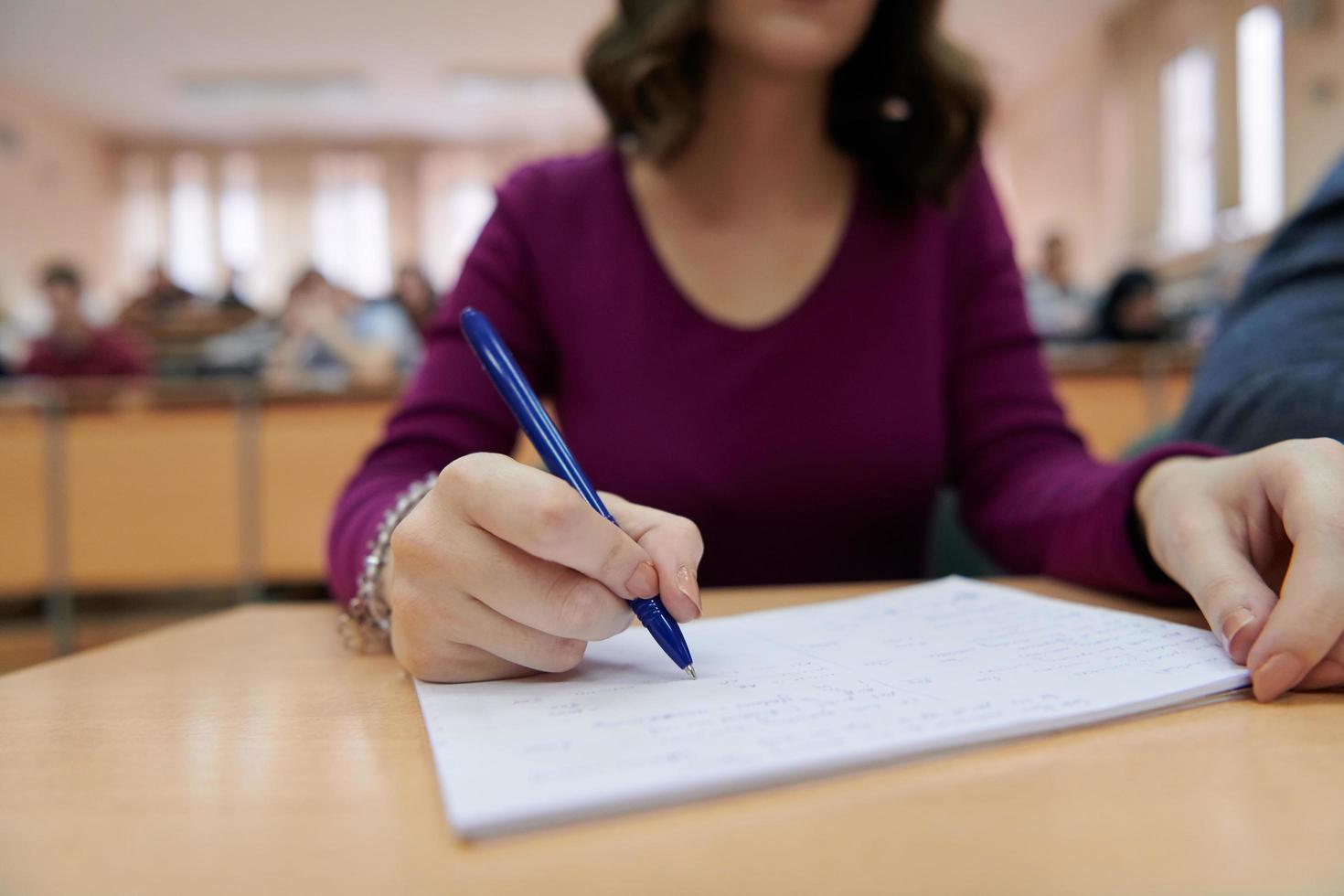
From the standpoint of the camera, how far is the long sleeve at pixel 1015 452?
52 cm

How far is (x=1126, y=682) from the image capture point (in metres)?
0.33

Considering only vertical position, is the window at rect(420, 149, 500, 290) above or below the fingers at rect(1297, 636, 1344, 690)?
below

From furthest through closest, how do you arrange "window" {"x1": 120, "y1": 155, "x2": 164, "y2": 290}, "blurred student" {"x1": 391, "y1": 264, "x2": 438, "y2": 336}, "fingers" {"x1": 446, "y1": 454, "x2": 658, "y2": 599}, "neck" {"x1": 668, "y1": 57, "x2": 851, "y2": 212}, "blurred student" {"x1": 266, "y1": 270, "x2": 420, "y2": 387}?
"window" {"x1": 120, "y1": 155, "x2": 164, "y2": 290} → "blurred student" {"x1": 391, "y1": 264, "x2": 438, "y2": 336} → "blurred student" {"x1": 266, "y1": 270, "x2": 420, "y2": 387} → "neck" {"x1": 668, "y1": 57, "x2": 851, "y2": 212} → "fingers" {"x1": 446, "y1": 454, "x2": 658, "y2": 599}

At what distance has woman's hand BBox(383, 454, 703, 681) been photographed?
1.07 ft

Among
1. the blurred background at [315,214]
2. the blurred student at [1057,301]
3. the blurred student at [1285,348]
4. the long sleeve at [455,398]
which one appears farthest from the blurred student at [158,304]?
the blurred student at [1285,348]

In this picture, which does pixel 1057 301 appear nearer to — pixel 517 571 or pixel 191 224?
pixel 517 571

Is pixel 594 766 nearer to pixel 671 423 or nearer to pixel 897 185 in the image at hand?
pixel 671 423

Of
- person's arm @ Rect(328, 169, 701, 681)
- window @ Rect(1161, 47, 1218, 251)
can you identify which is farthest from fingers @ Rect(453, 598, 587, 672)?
window @ Rect(1161, 47, 1218, 251)

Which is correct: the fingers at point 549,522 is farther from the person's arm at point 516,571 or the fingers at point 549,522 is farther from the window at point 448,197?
the window at point 448,197

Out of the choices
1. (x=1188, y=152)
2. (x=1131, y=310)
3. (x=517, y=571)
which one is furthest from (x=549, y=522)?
(x=1188, y=152)

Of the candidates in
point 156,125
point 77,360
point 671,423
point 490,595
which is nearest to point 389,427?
point 671,423

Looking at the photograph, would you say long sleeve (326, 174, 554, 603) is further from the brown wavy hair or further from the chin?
the chin

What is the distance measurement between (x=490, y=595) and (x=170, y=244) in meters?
9.34

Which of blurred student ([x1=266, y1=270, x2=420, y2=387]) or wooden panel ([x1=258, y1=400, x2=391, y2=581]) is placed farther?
blurred student ([x1=266, y1=270, x2=420, y2=387])
